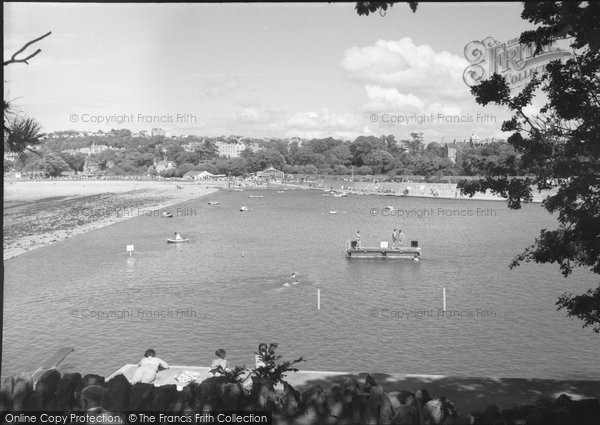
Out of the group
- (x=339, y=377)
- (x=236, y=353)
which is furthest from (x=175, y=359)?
(x=339, y=377)

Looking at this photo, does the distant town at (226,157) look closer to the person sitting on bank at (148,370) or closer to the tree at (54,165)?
the tree at (54,165)

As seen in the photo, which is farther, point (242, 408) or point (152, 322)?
point (152, 322)

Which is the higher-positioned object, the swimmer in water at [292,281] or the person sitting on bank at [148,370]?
the person sitting on bank at [148,370]

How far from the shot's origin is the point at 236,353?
14516 mm

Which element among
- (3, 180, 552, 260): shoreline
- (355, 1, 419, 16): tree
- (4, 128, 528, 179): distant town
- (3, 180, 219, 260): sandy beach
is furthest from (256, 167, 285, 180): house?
(355, 1, 419, 16): tree

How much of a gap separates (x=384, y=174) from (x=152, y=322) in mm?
79215

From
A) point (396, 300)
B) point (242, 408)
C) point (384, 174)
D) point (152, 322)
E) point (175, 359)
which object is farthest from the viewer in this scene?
point (384, 174)

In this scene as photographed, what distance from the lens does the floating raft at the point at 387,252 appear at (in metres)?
28.3

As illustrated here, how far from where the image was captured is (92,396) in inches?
203

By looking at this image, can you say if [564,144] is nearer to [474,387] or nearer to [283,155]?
[474,387]

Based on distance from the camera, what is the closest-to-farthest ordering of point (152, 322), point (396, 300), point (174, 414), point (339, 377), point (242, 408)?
1. point (174, 414)
2. point (242, 408)
3. point (339, 377)
4. point (152, 322)
5. point (396, 300)

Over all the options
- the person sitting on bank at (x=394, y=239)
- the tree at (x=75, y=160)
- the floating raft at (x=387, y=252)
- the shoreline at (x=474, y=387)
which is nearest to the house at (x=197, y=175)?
the tree at (x=75, y=160)

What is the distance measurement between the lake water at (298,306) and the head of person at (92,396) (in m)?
8.56

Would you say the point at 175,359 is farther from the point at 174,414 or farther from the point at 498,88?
the point at 498,88
